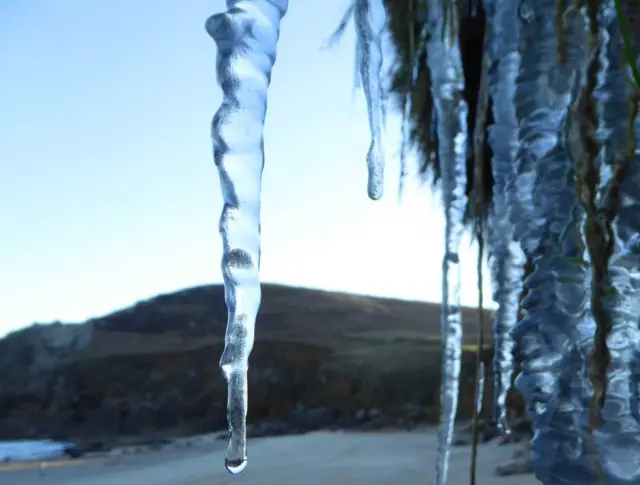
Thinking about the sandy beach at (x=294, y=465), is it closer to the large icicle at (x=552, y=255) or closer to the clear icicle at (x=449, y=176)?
the clear icicle at (x=449, y=176)

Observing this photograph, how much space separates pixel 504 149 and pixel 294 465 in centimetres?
95

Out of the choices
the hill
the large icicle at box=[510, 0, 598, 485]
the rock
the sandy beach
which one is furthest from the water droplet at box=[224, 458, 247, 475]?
the hill

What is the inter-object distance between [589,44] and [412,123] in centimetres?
43

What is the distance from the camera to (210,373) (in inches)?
70.8

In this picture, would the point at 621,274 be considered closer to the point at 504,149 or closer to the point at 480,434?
the point at 504,149

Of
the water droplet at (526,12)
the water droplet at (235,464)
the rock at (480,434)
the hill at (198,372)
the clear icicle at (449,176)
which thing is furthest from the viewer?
the hill at (198,372)

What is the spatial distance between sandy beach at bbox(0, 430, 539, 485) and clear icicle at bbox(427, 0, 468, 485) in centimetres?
43

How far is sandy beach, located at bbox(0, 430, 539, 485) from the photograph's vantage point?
1.19 m

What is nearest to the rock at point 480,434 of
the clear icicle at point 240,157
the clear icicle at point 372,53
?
the clear icicle at point 372,53

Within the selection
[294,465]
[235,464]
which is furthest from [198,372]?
[235,464]

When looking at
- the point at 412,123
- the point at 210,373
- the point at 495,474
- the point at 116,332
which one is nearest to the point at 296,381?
the point at 210,373

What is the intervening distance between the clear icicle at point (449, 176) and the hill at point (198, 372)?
0.93m

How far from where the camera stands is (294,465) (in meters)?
1.31

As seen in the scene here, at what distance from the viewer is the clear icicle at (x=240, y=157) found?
1.23ft
